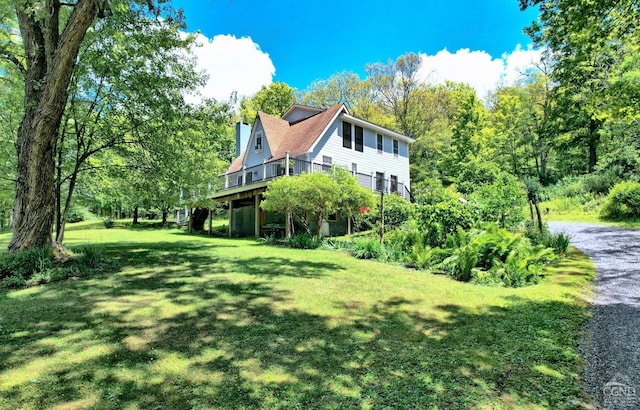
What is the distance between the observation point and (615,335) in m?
3.49

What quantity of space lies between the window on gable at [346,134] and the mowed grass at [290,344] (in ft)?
45.0

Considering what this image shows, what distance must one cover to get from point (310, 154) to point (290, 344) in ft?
46.9

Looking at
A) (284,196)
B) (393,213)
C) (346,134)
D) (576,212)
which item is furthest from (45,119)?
(576,212)

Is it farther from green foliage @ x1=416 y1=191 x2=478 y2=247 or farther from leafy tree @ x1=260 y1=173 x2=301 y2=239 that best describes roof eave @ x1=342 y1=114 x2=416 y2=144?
green foliage @ x1=416 y1=191 x2=478 y2=247

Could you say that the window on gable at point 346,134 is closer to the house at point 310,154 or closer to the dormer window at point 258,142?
the house at point 310,154

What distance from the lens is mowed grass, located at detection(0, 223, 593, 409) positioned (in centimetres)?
250

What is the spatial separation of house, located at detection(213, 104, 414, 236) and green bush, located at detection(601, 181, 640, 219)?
29.7 feet

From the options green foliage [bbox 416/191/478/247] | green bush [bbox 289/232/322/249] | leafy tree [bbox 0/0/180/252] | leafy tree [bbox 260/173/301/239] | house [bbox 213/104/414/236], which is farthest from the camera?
house [bbox 213/104/414/236]

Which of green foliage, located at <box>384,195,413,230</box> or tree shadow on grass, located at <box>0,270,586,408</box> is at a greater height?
green foliage, located at <box>384,195,413,230</box>

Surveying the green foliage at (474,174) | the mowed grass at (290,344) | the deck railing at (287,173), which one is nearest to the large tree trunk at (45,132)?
the mowed grass at (290,344)

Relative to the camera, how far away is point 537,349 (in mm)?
3332

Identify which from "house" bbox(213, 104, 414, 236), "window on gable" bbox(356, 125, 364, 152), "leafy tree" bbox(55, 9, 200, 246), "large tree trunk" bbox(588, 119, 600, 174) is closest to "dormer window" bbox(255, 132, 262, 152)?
"house" bbox(213, 104, 414, 236)

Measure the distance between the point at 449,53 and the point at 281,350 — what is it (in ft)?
113

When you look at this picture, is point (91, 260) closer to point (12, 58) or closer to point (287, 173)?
point (12, 58)
